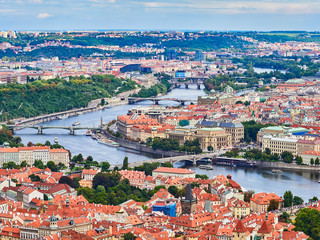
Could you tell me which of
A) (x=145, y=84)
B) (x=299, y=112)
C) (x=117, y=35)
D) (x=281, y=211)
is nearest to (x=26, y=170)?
(x=281, y=211)

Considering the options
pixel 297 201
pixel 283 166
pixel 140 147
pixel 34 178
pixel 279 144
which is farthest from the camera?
pixel 140 147

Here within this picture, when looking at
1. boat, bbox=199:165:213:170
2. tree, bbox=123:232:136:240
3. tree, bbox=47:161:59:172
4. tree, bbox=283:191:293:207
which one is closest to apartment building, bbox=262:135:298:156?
boat, bbox=199:165:213:170

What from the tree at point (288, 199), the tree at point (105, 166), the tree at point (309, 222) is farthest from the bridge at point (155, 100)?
the tree at point (309, 222)

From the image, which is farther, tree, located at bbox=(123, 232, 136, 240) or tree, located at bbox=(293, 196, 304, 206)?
tree, located at bbox=(293, 196, 304, 206)

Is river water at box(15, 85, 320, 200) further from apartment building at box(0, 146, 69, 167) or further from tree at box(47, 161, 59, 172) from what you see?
tree at box(47, 161, 59, 172)

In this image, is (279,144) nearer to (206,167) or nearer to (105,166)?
(206,167)

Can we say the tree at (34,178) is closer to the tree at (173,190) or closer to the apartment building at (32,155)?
the tree at (173,190)

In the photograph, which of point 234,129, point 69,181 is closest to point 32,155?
point 69,181
